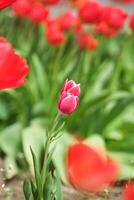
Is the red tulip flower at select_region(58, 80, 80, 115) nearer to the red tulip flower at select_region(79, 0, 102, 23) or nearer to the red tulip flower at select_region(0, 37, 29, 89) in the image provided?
the red tulip flower at select_region(0, 37, 29, 89)

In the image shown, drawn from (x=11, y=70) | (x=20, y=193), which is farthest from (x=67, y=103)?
(x=20, y=193)

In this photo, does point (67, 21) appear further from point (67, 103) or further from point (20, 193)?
point (67, 103)

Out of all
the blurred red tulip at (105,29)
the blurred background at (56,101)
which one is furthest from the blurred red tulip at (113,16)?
the blurred red tulip at (105,29)

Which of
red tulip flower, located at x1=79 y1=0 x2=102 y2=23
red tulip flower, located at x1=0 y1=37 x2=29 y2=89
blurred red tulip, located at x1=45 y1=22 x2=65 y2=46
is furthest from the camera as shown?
blurred red tulip, located at x1=45 y1=22 x2=65 y2=46

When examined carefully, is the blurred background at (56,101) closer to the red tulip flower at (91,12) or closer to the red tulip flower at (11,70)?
the red tulip flower at (91,12)

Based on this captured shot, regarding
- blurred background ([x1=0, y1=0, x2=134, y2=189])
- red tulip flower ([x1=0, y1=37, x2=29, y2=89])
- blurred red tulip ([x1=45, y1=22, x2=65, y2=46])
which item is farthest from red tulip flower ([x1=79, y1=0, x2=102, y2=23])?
red tulip flower ([x1=0, y1=37, x2=29, y2=89])

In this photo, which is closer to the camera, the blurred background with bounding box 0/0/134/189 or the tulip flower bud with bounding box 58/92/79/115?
the tulip flower bud with bounding box 58/92/79/115
